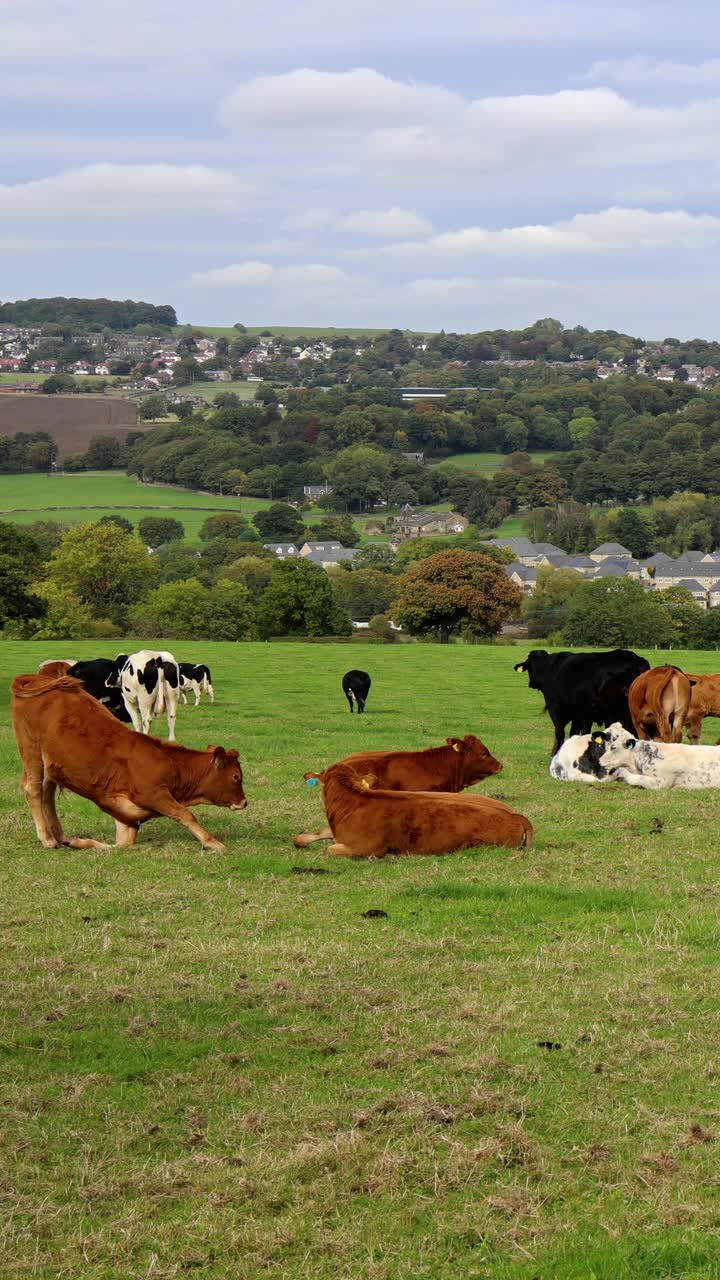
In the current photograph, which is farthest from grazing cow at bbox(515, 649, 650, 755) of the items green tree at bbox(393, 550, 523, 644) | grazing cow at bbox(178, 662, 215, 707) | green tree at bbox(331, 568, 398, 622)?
green tree at bbox(331, 568, 398, 622)

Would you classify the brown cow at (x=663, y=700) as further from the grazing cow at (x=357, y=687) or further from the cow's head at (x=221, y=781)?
the grazing cow at (x=357, y=687)

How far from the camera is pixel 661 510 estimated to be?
7854 inches

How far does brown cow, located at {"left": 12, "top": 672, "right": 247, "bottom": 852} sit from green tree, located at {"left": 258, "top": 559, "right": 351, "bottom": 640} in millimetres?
54182

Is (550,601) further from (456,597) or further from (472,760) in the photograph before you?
(472,760)

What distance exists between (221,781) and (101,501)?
6779 inches

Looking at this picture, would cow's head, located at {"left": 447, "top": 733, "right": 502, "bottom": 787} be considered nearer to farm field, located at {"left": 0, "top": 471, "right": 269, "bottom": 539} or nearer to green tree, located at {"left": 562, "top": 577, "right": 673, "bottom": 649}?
green tree, located at {"left": 562, "top": 577, "right": 673, "bottom": 649}

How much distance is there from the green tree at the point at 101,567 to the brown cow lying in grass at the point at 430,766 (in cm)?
6879

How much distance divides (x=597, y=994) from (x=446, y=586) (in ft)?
193

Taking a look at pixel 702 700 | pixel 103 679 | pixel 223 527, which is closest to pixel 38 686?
pixel 103 679

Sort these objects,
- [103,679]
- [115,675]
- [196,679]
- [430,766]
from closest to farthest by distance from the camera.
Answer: [430,766] → [115,675] → [103,679] → [196,679]

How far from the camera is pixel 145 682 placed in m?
21.3

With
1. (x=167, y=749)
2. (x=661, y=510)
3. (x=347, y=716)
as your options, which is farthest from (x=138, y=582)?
(x=661, y=510)

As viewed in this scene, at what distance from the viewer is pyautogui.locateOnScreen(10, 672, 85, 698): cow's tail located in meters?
11.9

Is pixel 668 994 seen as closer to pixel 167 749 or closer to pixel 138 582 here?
pixel 167 749
